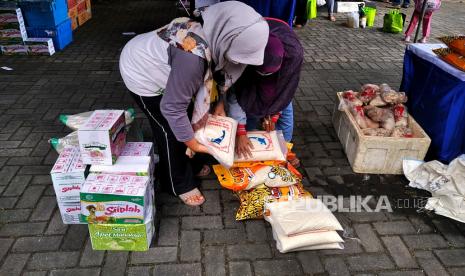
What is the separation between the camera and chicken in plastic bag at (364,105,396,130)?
2.97 m

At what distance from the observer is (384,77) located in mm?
4887

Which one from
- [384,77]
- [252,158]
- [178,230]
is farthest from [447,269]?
[384,77]

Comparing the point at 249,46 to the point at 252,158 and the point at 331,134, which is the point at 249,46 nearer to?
the point at 252,158

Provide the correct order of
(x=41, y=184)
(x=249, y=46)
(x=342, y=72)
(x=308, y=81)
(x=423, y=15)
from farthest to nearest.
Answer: (x=423, y=15), (x=342, y=72), (x=308, y=81), (x=41, y=184), (x=249, y=46)

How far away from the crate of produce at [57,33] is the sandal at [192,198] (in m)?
4.07

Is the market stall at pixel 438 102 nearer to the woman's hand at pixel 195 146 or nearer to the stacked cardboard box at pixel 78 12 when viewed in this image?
the woman's hand at pixel 195 146

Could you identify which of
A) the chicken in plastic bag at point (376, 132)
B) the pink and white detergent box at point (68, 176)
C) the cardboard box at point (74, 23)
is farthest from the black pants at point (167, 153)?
the cardboard box at point (74, 23)

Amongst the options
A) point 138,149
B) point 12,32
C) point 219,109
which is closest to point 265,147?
point 219,109

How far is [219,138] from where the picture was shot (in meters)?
2.20

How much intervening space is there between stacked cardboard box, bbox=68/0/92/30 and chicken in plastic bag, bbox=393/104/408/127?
542cm

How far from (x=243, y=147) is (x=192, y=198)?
1.63 ft

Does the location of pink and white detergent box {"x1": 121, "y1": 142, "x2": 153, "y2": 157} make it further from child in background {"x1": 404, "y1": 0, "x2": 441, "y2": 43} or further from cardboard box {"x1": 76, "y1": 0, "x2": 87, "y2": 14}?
child in background {"x1": 404, "y1": 0, "x2": 441, "y2": 43}

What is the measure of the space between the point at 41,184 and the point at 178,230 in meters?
1.12

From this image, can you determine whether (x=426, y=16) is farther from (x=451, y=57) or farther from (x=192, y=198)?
(x=192, y=198)
